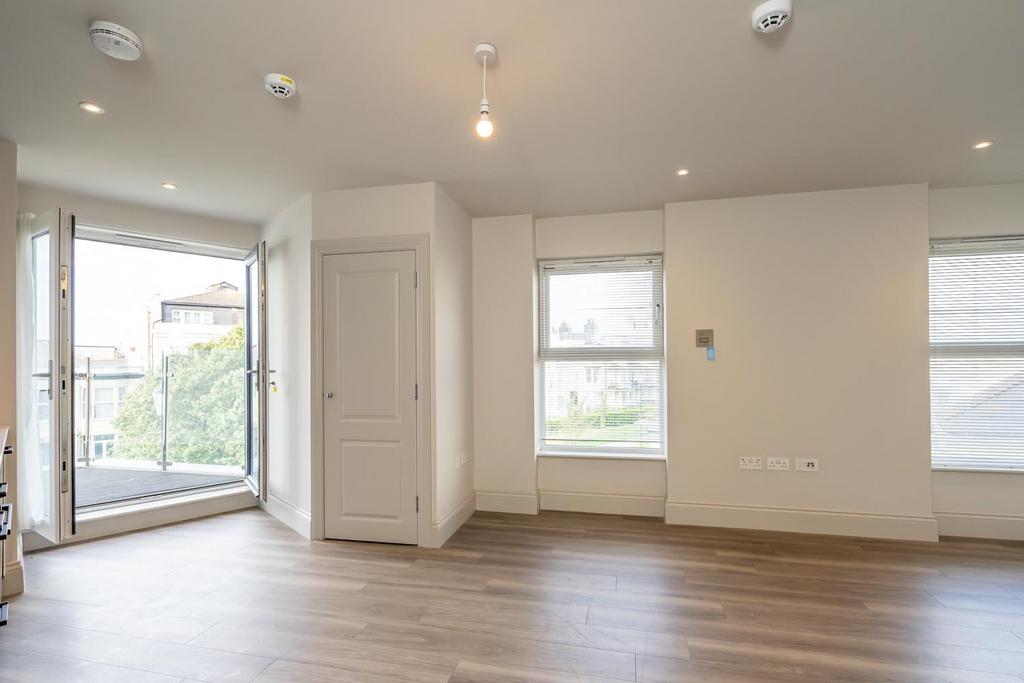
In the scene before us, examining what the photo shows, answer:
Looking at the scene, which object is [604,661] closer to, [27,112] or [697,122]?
[697,122]

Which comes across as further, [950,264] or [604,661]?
[950,264]

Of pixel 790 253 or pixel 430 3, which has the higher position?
pixel 430 3

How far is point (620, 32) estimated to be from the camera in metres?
1.82

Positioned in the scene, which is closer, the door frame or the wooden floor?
the wooden floor

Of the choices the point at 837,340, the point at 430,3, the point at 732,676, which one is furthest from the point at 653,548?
the point at 430,3

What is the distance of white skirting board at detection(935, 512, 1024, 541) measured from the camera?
3443mm

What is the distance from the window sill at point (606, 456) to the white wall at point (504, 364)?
158 mm

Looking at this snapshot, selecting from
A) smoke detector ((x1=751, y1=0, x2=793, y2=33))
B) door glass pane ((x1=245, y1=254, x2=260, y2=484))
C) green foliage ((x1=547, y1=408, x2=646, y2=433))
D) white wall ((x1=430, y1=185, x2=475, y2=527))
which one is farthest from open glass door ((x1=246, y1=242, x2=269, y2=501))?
smoke detector ((x1=751, y1=0, x2=793, y2=33))

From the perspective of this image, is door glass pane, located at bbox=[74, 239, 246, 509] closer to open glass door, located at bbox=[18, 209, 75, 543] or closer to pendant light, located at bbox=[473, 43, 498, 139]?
open glass door, located at bbox=[18, 209, 75, 543]

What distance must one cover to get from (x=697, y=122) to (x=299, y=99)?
201cm

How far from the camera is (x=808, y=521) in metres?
3.64

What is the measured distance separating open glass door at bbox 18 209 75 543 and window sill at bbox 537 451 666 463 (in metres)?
3.40

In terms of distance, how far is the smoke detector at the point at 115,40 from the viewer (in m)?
1.73

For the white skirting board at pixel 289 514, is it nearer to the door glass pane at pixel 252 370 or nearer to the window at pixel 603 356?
the door glass pane at pixel 252 370
